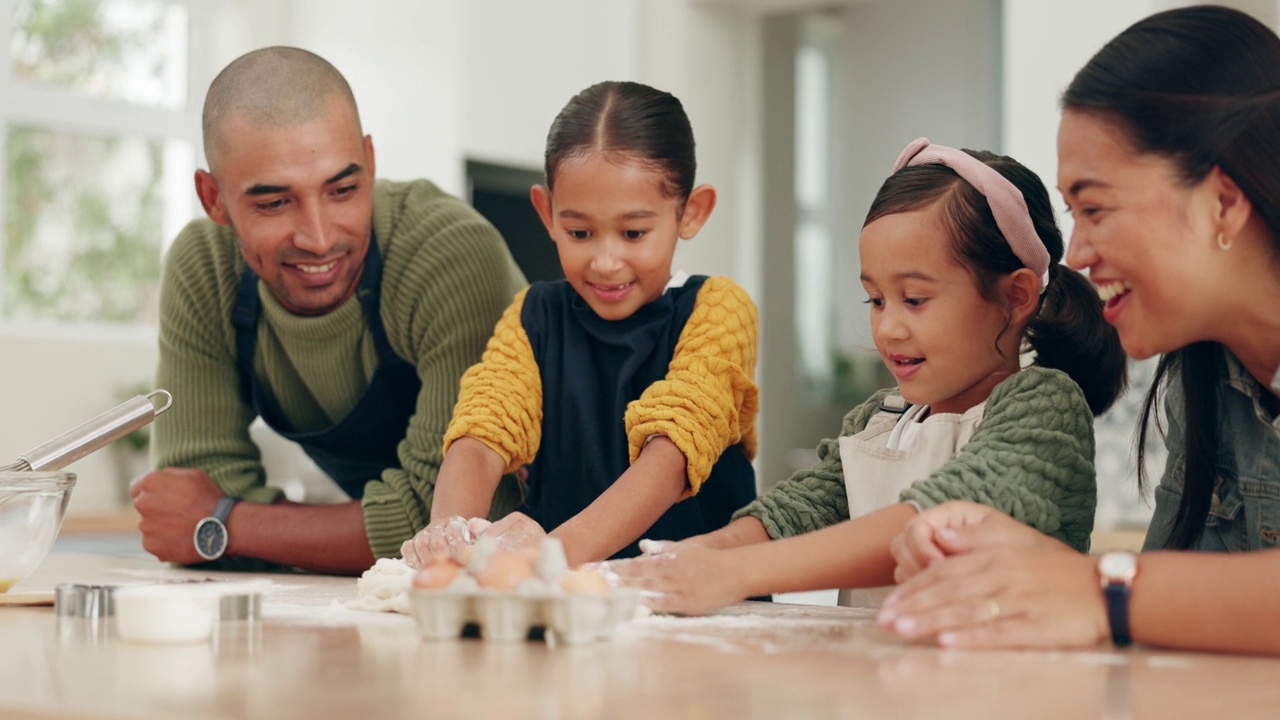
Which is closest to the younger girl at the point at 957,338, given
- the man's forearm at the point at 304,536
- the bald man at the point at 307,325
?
the bald man at the point at 307,325

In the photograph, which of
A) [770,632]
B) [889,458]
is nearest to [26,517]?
[770,632]

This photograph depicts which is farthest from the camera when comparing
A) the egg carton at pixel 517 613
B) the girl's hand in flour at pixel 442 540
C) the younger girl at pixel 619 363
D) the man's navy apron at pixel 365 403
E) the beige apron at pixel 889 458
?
the man's navy apron at pixel 365 403

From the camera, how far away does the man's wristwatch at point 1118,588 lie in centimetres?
94

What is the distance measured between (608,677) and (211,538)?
121 centimetres

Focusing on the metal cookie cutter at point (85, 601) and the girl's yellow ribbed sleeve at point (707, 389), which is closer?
the metal cookie cutter at point (85, 601)

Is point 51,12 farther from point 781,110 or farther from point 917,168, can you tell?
point 917,168

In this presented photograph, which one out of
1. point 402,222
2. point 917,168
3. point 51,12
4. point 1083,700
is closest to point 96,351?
point 51,12

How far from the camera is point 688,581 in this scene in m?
1.12

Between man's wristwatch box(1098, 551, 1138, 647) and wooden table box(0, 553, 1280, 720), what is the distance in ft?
0.11

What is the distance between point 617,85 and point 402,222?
51 centimetres

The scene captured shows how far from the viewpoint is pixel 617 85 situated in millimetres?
1598

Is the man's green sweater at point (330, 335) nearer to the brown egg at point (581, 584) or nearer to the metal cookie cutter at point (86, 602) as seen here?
the metal cookie cutter at point (86, 602)

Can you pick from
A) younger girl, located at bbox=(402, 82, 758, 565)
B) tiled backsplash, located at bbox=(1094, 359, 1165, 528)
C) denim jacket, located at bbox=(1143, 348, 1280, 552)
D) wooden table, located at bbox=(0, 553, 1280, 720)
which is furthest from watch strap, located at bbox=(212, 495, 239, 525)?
tiled backsplash, located at bbox=(1094, 359, 1165, 528)

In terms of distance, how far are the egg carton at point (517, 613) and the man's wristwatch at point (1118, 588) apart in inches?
13.0
